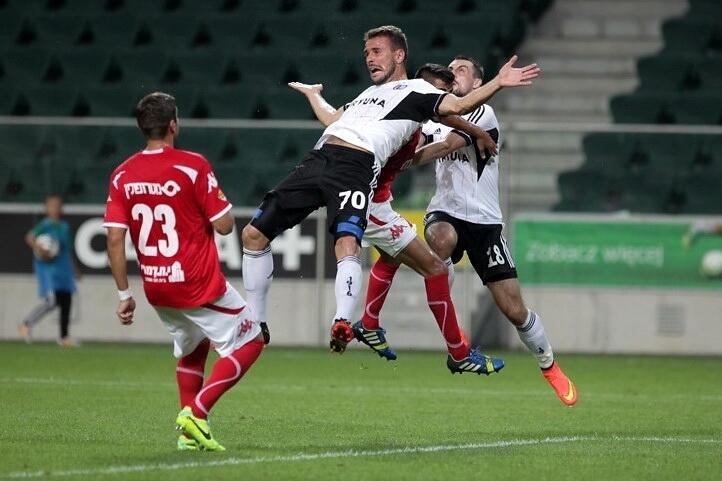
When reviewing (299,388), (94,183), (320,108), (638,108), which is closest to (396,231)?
(320,108)

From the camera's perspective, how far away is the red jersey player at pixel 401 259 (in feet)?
31.8

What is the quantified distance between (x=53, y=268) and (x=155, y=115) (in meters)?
10.8

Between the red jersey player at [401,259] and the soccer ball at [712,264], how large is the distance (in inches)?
329

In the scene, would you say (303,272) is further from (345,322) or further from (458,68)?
(345,322)

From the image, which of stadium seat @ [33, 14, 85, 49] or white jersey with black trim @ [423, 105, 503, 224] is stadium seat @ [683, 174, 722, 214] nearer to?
white jersey with black trim @ [423, 105, 503, 224]

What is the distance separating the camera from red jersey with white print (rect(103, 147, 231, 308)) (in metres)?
7.46

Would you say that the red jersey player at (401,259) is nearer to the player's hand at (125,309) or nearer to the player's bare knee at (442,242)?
the player's bare knee at (442,242)

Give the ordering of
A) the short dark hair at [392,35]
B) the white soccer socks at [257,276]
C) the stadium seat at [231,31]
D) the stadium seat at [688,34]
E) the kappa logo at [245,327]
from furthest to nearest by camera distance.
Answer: the stadium seat at [231,31] → the stadium seat at [688,34] → the short dark hair at [392,35] → the white soccer socks at [257,276] → the kappa logo at [245,327]

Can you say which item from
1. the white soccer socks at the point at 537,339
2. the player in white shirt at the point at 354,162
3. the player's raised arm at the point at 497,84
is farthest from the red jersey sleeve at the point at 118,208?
the white soccer socks at the point at 537,339

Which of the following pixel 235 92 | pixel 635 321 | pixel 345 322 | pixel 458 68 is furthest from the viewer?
pixel 235 92

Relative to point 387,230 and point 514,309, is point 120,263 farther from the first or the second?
point 514,309

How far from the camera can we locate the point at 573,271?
18109 millimetres

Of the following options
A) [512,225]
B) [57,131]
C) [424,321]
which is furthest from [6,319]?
[512,225]

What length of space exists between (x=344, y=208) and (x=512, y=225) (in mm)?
9727
